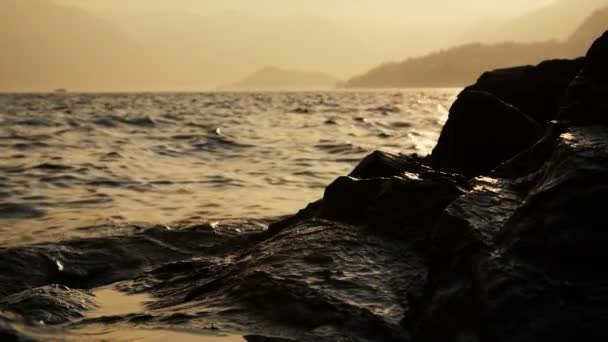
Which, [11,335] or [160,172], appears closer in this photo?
[11,335]

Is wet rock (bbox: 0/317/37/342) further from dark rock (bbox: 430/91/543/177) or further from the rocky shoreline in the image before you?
dark rock (bbox: 430/91/543/177)

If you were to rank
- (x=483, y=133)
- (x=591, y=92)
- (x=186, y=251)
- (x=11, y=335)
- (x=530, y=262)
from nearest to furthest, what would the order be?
(x=530, y=262)
(x=11, y=335)
(x=591, y=92)
(x=483, y=133)
(x=186, y=251)

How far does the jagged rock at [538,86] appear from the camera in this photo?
8.54 metres

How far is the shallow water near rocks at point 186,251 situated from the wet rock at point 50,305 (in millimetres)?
17

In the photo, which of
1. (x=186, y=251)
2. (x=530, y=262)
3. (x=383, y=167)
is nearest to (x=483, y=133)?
(x=383, y=167)

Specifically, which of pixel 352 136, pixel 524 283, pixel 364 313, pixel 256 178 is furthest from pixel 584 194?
pixel 352 136

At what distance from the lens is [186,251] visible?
6.87 m

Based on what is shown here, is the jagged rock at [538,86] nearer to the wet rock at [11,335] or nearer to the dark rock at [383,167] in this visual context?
the dark rock at [383,167]

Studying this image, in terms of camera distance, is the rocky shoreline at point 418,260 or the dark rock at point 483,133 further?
the dark rock at point 483,133

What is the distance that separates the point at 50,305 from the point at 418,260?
2675mm

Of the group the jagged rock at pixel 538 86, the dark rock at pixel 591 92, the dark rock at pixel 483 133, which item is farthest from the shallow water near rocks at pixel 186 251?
the jagged rock at pixel 538 86

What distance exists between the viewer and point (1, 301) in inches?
178

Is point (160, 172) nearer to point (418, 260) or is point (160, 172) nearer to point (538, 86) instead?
point (538, 86)

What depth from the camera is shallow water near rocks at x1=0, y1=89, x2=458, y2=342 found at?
3.86 m
